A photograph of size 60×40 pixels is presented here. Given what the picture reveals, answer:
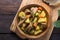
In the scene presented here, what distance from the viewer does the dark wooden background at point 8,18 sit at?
40.2 inches

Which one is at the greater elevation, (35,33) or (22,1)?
(22,1)

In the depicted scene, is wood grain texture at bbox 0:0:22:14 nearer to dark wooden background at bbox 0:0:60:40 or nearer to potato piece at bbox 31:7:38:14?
dark wooden background at bbox 0:0:60:40

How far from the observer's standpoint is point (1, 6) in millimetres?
1073

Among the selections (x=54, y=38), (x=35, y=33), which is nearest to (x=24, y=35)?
(x=35, y=33)

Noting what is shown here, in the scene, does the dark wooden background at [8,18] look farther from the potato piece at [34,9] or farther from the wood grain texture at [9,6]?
the potato piece at [34,9]

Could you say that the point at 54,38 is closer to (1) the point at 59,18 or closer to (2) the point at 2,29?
(1) the point at 59,18

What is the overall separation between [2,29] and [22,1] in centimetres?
19

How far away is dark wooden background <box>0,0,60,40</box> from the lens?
40.2 inches

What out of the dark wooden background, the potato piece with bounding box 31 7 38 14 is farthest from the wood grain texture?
the potato piece with bounding box 31 7 38 14

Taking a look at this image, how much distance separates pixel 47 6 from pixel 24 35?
207mm

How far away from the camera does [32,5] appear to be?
1.03m

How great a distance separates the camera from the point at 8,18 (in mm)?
1051

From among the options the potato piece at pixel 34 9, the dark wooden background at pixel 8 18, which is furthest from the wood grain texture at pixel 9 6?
the potato piece at pixel 34 9

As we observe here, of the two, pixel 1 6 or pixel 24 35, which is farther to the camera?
pixel 1 6
